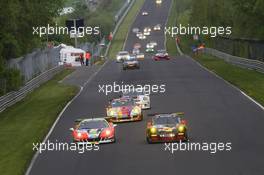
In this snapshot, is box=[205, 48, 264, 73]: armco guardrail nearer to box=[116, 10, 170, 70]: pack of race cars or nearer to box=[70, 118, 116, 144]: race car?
box=[116, 10, 170, 70]: pack of race cars

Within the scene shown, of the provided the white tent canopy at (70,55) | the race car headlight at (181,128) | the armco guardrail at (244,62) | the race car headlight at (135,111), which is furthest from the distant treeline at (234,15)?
the race car headlight at (181,128)

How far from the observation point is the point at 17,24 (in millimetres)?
56844

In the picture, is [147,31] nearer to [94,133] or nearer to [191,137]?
[191,137]

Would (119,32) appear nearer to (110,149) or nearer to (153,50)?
(153,50)

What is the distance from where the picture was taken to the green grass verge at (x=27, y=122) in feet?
96.3

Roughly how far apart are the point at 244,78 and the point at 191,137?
31851 millimetres

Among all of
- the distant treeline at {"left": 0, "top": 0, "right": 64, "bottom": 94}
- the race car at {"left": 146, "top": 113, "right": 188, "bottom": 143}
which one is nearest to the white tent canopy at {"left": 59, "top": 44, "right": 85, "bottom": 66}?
the distant treeline at {"left": 0, "top": 0, "right": 64, "bottom": 94}

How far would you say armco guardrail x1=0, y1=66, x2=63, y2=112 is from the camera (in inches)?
2041

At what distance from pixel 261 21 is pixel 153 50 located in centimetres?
7140

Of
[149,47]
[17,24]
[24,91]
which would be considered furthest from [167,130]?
[149,47]

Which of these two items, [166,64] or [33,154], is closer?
[33,154]

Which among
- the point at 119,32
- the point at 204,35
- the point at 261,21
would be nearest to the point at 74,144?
the point at 261,21

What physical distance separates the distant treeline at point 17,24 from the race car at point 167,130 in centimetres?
2199

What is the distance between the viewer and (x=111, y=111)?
3906 centimetres
